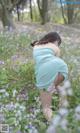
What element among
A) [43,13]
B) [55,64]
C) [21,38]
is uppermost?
[55,64]

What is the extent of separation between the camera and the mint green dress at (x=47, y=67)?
636cm

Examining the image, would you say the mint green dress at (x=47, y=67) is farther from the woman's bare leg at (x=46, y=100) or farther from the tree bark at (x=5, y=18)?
the tree bark at (x=5, y=18)

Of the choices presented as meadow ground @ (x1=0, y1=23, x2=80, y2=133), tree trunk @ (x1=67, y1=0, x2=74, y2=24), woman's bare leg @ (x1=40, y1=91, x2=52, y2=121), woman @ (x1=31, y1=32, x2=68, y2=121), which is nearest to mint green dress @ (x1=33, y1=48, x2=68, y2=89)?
woman @ (x1=31, y1=32, x2=68, y2=121)

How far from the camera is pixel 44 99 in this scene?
6438 millimetres

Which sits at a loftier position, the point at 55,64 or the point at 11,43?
the point at 55,64

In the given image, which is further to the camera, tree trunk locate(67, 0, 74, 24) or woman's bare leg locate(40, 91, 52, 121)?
tree trunk locate(67, 0, 74, 24)

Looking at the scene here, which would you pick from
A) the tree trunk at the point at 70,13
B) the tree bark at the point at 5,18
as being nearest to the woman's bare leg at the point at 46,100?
the tree bark at the point at 5,18

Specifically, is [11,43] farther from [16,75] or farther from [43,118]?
[43,118]

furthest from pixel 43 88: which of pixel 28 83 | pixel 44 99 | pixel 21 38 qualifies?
pixel 21 38

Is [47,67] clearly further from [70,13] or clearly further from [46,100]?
[70,13]

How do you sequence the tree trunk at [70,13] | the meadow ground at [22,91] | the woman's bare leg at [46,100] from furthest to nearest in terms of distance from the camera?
the tree trunk at [70,13] < the woman's bare leg at [46,100] < the meadow ground at [22,91]

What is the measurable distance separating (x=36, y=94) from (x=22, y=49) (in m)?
3.76

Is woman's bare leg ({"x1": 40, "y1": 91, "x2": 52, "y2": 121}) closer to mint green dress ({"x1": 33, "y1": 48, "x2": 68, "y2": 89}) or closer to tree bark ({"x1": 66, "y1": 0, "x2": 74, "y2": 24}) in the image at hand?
mint green dress ({"x1": 33, "y1": 48, "x2": 68, "y2": 89})

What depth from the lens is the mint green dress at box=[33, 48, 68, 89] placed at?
6359mm
